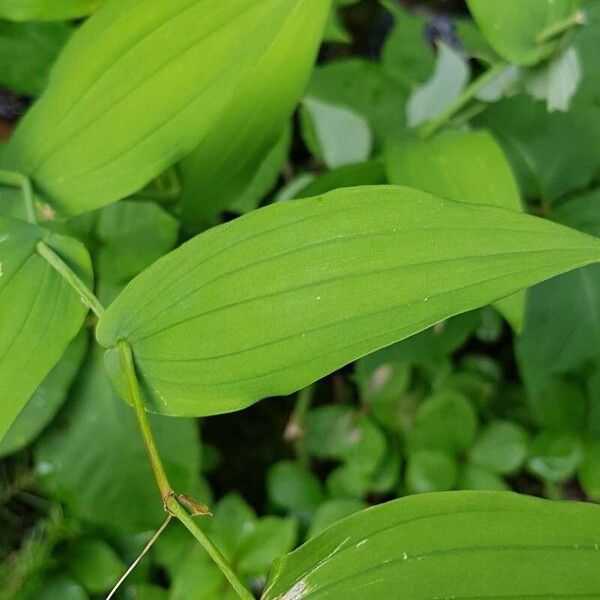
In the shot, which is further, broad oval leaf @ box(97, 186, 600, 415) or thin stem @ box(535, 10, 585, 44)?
thin stem @ box(535, 10, 585, 44)

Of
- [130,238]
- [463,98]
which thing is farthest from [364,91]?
[130,238]

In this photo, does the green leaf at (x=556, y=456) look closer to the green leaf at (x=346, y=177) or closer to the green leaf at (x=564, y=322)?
the green leaf at (x=564, y=322)

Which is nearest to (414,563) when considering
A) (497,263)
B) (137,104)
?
(497,263)

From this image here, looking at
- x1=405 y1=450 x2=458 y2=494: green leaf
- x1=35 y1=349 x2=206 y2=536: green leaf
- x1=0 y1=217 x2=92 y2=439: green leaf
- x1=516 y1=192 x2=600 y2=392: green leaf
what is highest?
x1=0 y1=217 x2=92 y2=439: green leaf

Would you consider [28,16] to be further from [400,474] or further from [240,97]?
[400,474]

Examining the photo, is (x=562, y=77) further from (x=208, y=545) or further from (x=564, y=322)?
(x=208, y=545)

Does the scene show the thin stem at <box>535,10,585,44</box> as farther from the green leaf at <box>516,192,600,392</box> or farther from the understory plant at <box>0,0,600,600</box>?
the green leaf at <box>516,192,600,392</box>

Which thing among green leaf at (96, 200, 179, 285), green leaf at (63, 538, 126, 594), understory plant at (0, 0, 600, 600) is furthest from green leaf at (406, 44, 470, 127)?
green leaf at (63, 538, 126, 594)

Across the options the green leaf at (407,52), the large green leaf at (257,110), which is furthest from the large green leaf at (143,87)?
the green leaf at (407,52)
